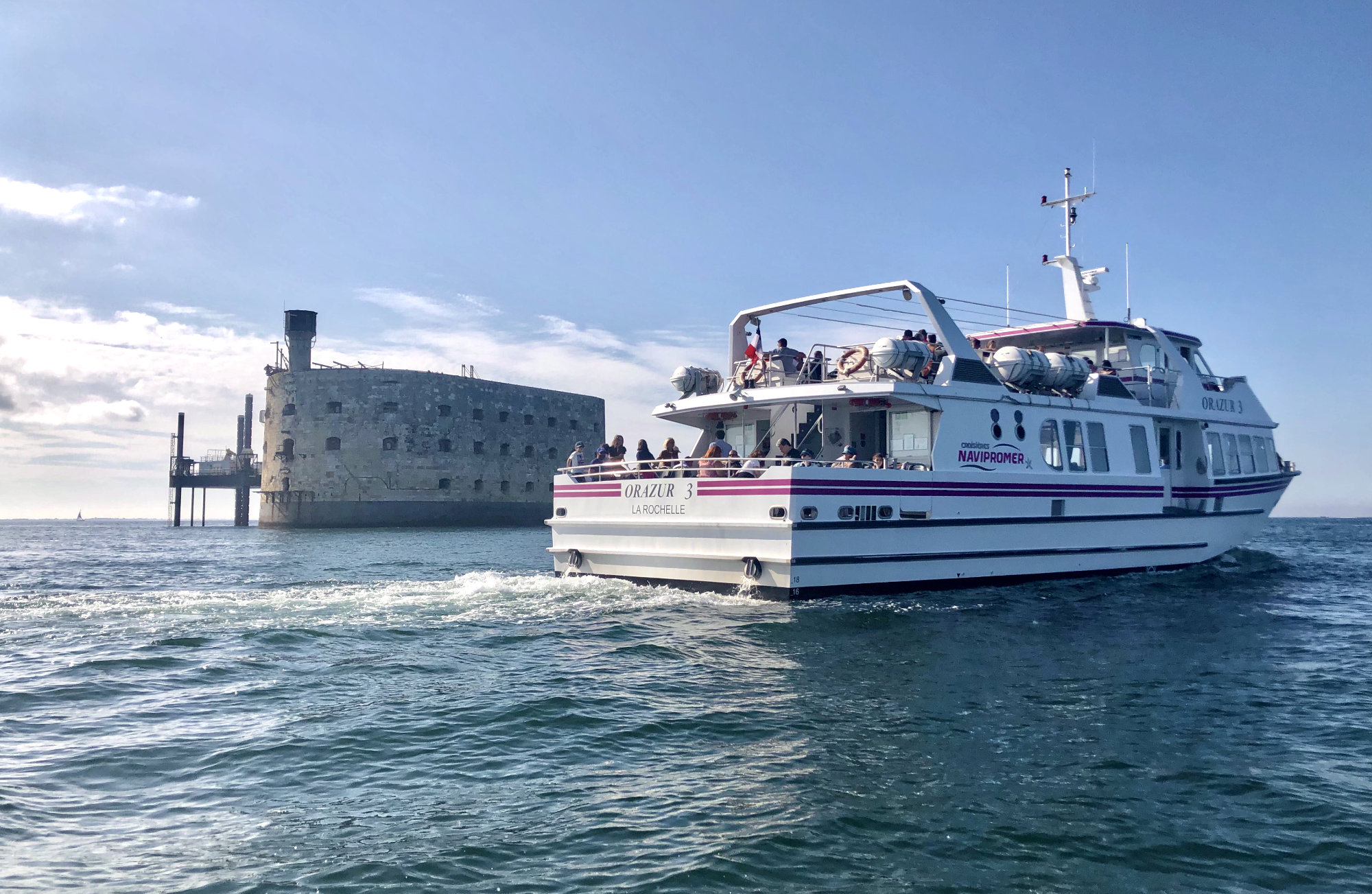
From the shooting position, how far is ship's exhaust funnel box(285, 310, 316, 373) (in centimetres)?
6488

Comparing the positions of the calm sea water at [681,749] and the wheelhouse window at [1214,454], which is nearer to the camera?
the calm sea water at [681,749]

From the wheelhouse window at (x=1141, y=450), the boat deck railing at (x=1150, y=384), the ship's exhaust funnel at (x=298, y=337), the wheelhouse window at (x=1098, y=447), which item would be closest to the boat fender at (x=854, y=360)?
the wheelhouse window at (x=1098, y=447)

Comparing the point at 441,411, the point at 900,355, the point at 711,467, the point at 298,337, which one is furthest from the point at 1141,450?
the point at 298,337

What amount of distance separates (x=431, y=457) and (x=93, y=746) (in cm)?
5885

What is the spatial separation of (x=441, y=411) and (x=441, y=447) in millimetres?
2563

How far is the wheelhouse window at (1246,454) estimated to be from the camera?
23766mm

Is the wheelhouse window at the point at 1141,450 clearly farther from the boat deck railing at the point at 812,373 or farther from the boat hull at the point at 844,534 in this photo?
the boat deck railing at the point at 812,373

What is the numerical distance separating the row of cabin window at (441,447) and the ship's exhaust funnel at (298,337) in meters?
5.74

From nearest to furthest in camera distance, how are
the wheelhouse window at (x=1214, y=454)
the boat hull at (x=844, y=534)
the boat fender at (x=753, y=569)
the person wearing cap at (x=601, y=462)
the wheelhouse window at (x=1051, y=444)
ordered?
the boat hull at (x=844, y=534) → the boat fender at (x=753, y=569) → the person wearing cap at (x=601, y=462) → the wheelhouse window at (x=1051, y=444) → the wheelhouse window at (x=1214, y=454)

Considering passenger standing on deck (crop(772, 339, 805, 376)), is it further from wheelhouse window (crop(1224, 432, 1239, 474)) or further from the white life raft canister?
wheelhouse window (crop(1224, 432, 1239, 474))

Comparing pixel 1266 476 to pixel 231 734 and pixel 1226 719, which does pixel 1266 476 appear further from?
pixel 231 734

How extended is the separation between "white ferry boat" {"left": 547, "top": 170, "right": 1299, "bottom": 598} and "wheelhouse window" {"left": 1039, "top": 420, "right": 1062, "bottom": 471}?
0.04m

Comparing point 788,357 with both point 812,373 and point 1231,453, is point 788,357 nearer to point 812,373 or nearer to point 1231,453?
point 812,373

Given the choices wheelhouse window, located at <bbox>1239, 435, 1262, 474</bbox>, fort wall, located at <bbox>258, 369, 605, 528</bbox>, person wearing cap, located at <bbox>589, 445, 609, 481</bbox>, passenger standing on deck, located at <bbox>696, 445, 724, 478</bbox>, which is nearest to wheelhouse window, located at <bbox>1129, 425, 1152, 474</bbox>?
wheelhouse window, located at <bbox>1239, 435, 1262, 474</bbox>
